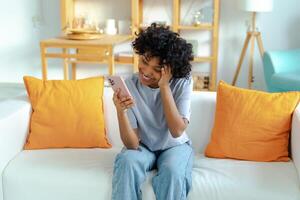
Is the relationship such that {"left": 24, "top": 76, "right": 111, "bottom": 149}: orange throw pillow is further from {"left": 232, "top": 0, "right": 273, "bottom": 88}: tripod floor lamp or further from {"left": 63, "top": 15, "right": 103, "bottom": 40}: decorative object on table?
{"left": 232, "top": 0, "right": 273, "bottom": 88}: tripod floor lamp

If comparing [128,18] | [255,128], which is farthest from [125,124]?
[128,18]

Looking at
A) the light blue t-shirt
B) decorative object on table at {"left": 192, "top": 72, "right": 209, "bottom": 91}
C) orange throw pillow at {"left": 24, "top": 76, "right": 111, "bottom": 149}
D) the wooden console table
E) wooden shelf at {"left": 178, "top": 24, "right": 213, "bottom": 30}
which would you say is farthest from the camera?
decorative object on table at {"left": 192, "top": 72, "right": 209, "bottom": 91}

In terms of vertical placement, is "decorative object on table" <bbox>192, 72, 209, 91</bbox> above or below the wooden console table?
below

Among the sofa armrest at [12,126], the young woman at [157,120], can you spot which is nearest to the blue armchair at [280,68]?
the young woman at [157,120]

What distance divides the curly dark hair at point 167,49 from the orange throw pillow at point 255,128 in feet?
1.23

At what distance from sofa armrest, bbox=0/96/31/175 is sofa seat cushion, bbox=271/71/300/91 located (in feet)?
6.61

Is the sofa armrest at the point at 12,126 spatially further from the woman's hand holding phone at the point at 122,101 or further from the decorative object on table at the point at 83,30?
the decorative object on table at the point at 83,30

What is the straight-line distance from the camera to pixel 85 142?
2.23 meters

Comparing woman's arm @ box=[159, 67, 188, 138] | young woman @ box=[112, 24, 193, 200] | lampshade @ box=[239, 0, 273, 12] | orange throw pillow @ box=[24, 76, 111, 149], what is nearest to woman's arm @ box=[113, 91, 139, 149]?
young woman @ box=[112, 24, 193, 200]

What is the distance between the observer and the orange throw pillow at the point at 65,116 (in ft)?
7.28

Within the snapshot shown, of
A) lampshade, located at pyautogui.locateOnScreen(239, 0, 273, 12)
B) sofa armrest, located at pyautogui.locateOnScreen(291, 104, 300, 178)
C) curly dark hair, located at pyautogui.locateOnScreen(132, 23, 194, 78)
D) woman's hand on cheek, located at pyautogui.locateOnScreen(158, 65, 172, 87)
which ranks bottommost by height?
sofa armrest, located at pyautogui.locateOnScreen(291, 104, 300, 178)

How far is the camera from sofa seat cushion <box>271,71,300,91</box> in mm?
Answer: 3357

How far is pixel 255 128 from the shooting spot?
2.08 meters

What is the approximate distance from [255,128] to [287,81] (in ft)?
4.81
